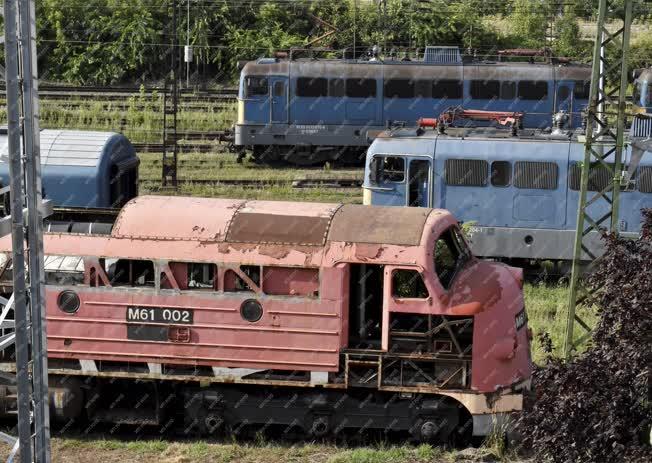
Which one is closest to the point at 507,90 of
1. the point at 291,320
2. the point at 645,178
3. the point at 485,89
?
the point at 485,89

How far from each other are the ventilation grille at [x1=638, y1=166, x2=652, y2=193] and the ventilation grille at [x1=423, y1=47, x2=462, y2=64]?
43.7ft

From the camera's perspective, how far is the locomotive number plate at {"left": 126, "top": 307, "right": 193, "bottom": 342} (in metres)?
12.9

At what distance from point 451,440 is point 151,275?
3.76 metres

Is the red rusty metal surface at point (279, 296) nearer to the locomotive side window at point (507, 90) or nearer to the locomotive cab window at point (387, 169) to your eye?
the locomotive cab window at point (387, 169)

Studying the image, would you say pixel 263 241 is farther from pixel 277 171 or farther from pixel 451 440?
pixel 277 171

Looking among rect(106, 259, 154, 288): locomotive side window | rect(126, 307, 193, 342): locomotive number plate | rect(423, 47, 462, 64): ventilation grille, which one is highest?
rect(423, 47, 462, 64): ventilation grille

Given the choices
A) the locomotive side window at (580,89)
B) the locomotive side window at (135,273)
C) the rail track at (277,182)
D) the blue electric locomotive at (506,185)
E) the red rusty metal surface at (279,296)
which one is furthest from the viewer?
the locomotive side window at (580,89)

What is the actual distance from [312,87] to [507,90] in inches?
206

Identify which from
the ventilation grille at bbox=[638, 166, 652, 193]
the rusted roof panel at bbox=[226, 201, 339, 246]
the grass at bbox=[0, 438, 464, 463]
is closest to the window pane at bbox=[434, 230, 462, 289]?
the rusted roof panel at bbox=[226, 201, 339, 246]

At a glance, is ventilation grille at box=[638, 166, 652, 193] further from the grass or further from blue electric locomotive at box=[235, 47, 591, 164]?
blue electric locomotive at box=[235, 47, 591, 164]

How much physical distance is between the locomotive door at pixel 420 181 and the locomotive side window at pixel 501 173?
1.09m

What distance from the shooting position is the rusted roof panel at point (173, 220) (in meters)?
13.0

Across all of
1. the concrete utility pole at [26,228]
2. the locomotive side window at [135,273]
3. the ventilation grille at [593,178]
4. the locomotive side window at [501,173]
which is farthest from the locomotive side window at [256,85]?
the concrete utility pole at [26,228]

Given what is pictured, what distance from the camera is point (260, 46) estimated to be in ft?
148
